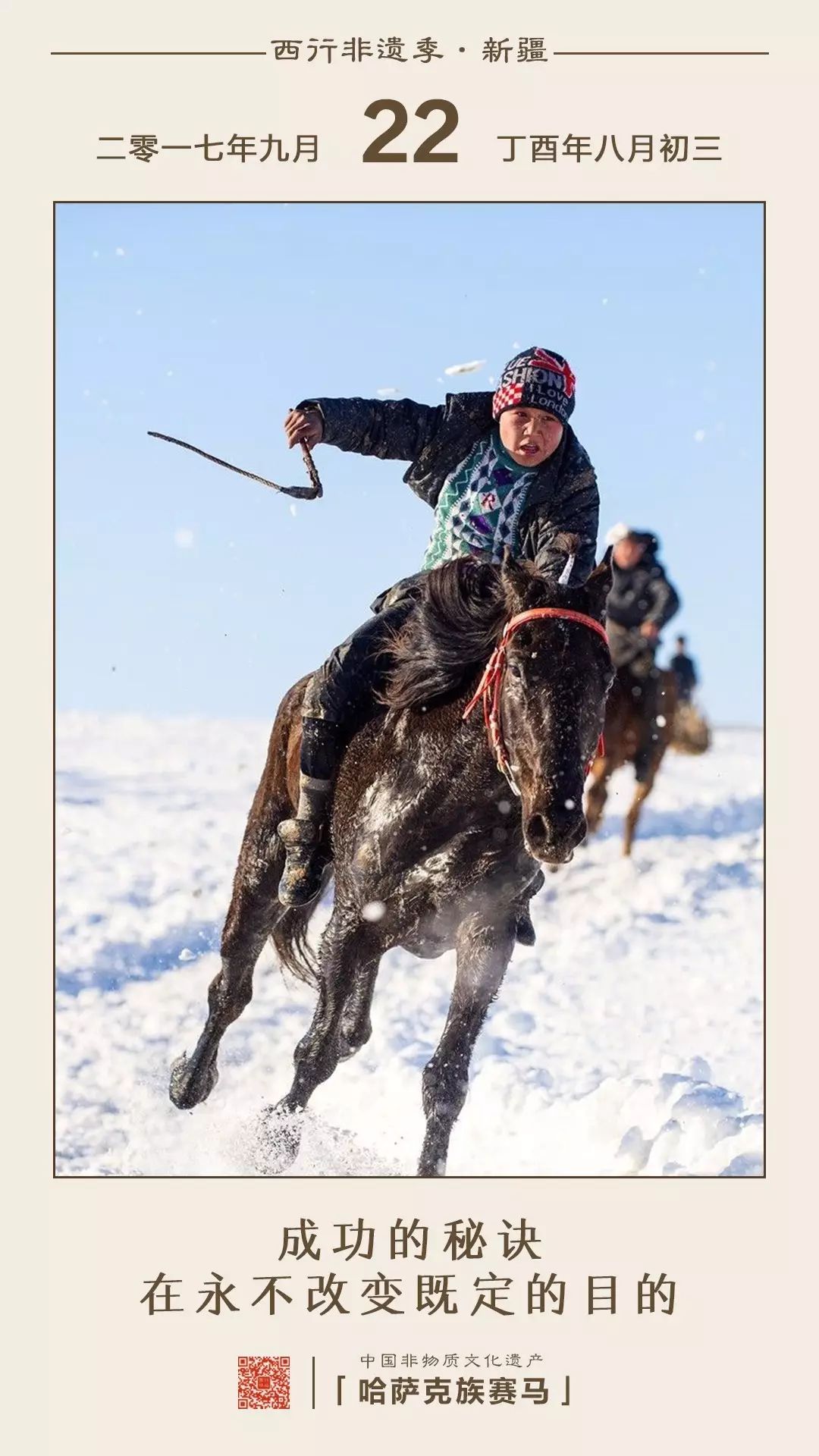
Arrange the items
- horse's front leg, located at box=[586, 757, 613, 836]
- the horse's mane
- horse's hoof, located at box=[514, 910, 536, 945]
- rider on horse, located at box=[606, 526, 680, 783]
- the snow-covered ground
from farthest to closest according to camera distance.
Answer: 1. horse's front leg, located at box=[586, 757, 613, 836]
2. rider on horse, located at box=[606, 526, 680, 783]
3. the snow-covered ground
4. horse's hoof, located at box=[514, 910, 536, 945]
5. the horse's mane

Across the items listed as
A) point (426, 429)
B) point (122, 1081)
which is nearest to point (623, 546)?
point (122, 1081)

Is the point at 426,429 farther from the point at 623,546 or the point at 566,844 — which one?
the point at 623,546

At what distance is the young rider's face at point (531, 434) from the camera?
18.3 feet

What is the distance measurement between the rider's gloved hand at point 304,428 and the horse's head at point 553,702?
122cm

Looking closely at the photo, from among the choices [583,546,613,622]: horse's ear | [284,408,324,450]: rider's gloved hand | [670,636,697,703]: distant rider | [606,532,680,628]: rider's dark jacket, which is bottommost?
[583,546,613,622]: horse's ear

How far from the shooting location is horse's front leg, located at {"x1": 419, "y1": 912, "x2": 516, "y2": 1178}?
571 cm

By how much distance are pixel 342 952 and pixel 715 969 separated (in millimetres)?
5998

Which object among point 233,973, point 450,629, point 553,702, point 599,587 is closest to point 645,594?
point 233,973

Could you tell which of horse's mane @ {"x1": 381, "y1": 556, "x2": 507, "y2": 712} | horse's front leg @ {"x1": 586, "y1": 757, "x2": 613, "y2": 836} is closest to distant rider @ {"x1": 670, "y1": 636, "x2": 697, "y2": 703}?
horse's front leg @ {"x1": 586, "y1": 757, "x2": 613, "y2": 836}

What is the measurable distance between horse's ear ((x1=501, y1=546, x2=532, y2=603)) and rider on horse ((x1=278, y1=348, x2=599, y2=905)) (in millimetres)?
332

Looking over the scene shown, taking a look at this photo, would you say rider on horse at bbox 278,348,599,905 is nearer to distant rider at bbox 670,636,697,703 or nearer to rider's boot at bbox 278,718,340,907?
rider's boot at bbox 278,718,340,907

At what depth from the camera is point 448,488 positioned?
5.87 meters

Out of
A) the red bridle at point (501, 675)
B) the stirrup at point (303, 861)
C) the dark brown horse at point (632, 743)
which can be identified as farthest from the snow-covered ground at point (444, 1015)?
the red bridle at point (501, 675)

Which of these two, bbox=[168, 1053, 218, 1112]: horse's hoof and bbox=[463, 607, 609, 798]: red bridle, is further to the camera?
bbox=[168, 1053, 218, 1112]: horse's hoof
